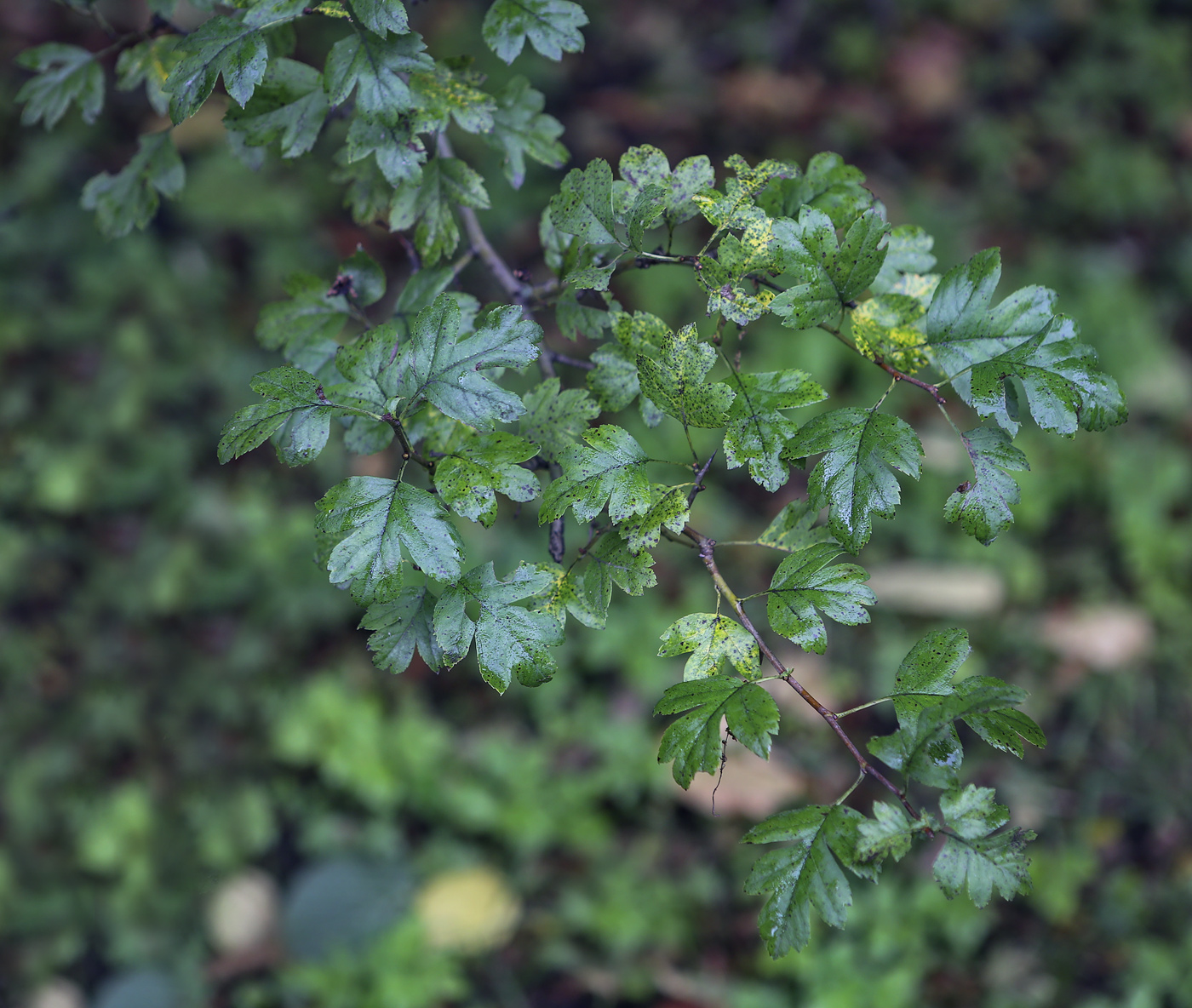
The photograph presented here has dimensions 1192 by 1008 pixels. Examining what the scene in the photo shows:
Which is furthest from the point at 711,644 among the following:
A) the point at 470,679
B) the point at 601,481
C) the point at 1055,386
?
the point at 470,679

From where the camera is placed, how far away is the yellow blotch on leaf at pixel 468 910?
7.59 ft

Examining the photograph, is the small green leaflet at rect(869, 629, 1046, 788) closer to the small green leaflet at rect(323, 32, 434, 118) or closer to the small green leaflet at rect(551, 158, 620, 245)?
the small green leaflet at rect(551, 158, 620, 245)

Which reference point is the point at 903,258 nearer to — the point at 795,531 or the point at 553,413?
the point at 795,531

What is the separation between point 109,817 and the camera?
2.54 meters

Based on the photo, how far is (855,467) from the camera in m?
0.85

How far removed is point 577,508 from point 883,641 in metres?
2.05

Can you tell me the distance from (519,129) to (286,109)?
0.89 feet

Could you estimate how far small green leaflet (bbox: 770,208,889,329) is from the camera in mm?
858

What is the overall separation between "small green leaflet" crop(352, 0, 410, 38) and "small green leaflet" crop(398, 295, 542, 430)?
0.85ft

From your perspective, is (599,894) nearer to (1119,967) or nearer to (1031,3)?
(1119,967)

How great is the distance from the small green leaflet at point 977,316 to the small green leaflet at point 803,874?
434 millimetres

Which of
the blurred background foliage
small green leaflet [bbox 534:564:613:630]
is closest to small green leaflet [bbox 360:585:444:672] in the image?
small green leaflet [bbox 534:564:613:630]

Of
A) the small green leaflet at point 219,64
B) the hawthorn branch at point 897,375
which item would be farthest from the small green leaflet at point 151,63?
the hawthorn branch at point 897,375

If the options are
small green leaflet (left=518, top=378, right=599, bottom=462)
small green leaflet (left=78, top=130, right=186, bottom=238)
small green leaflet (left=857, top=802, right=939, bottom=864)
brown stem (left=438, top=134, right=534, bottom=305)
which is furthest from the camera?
small green leaflet (left=78, top=130, right=186, bottom=238)
